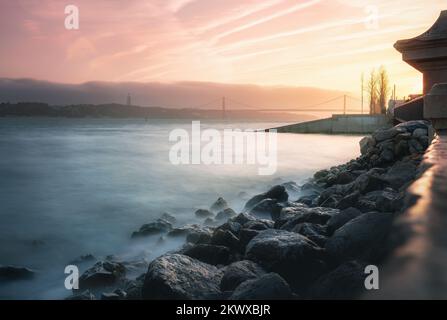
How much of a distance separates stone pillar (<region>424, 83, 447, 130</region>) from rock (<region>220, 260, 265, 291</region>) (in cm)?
299

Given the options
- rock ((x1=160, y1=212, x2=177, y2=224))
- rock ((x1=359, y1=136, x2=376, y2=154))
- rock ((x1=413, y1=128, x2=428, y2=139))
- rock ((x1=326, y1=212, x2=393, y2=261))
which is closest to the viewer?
rock ((x1=326, y1=212, x2=393, y2=261))

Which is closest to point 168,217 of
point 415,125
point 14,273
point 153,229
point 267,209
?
point 153,229

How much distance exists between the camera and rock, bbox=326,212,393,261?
Answer: 4016 mm

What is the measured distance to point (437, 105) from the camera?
5176mm

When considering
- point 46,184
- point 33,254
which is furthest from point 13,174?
point 33,254

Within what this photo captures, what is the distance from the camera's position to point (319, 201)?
8.26m

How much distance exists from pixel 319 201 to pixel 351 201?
2057 millimetres

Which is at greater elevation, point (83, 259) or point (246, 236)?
point (246, 236)

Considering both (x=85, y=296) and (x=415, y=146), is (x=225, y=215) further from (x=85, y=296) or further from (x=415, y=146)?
(x=85, y=296)

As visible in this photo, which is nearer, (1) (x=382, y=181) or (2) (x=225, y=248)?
(2) (x=225, y=248)

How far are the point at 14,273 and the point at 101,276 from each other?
6.17 ft

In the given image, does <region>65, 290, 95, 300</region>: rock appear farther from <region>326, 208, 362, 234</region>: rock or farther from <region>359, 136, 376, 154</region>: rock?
<region>359, 136, 376, 154</region>: rock

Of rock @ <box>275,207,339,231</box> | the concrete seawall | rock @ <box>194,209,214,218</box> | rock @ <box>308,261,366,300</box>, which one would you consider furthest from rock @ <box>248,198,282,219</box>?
the concrete seawall
